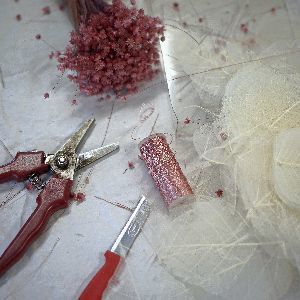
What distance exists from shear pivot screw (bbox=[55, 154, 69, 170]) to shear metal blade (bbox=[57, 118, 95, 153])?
0.03m

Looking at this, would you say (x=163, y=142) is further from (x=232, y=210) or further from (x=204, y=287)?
(x=204, y=287)

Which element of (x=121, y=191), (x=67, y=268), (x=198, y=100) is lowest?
(x=67, y=268)

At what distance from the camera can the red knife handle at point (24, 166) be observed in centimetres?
109

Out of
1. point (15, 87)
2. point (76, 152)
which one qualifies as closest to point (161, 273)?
point (76, 152)

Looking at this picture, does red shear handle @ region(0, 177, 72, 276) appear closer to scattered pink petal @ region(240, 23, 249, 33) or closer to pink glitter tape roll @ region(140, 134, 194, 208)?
pink glitter tape roll @ region(140, 134, 194, 208)

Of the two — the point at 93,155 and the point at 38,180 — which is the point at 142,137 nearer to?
the point at 93,155

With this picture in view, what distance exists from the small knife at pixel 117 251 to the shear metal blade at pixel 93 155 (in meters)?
0.15

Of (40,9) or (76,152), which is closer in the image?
(76,152)

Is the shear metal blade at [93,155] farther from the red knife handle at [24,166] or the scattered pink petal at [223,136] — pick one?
the scattered pink petal at [223,136]

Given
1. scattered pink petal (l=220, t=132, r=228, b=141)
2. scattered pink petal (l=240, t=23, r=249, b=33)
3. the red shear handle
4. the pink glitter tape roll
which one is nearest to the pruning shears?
the red shear handle

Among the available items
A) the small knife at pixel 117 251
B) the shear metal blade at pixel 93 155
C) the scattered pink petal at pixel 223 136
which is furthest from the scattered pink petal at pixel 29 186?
the scattered pink petal at pixel 223 136

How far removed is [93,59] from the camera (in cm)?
116

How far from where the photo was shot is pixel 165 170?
43.6 inches

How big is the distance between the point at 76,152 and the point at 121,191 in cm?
15
